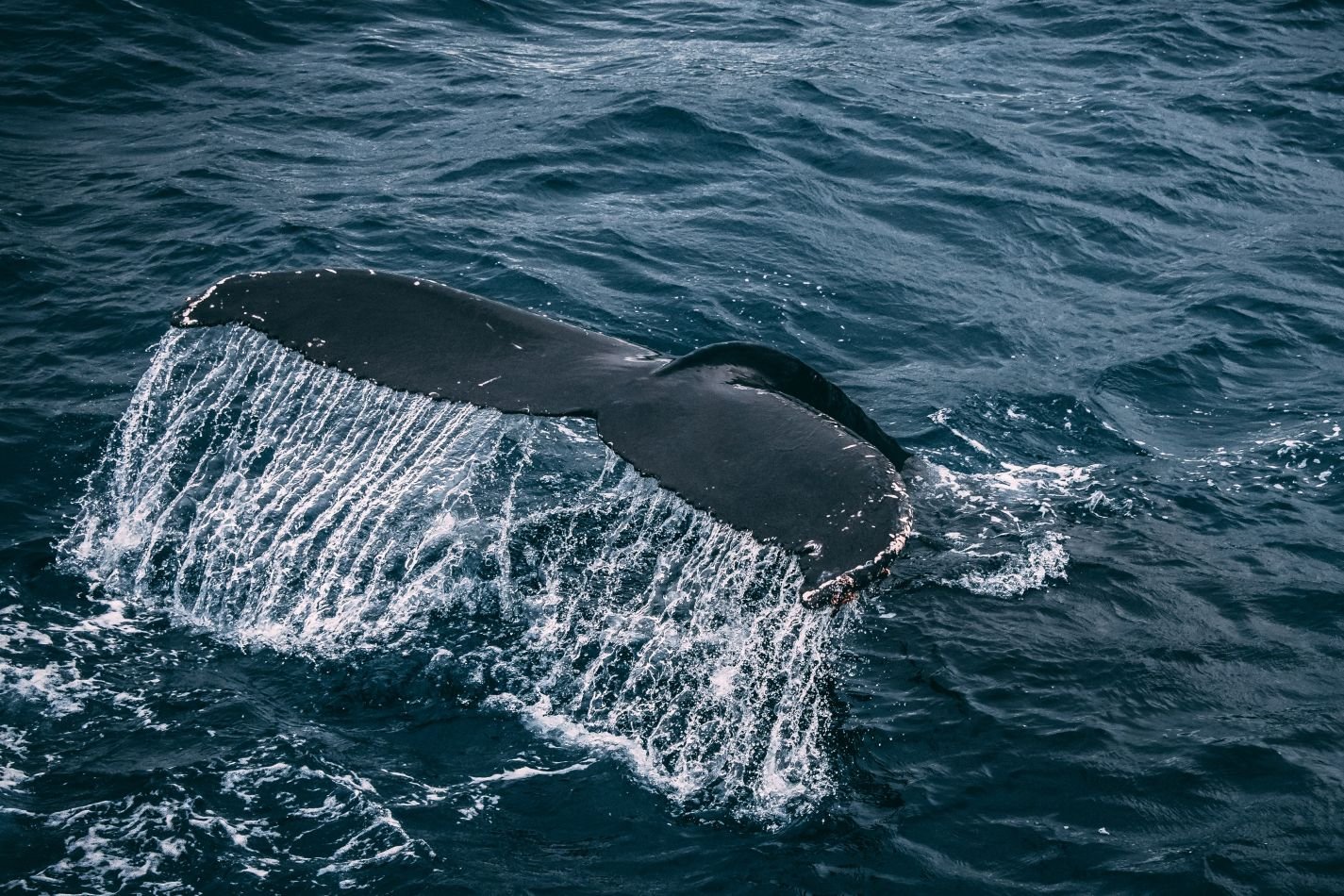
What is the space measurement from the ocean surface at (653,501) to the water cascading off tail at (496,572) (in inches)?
1.3

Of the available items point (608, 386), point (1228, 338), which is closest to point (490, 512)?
point (608, 386)

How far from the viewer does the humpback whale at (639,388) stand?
13.7 ft

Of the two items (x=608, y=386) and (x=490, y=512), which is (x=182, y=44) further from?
(x=608, y=386)

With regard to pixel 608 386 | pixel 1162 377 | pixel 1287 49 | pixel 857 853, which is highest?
pixel 1287 49

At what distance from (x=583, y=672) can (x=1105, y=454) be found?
4324 millimetres

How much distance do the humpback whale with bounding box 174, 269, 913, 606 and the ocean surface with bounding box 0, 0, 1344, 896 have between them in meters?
0.44

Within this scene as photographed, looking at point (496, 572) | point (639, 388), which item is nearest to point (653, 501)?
point (496, 572)

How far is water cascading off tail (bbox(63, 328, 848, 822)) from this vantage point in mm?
5648

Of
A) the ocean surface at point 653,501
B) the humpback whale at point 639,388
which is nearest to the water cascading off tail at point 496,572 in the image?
the ocean surface at point 653,501

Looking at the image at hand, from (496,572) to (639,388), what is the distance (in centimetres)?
201

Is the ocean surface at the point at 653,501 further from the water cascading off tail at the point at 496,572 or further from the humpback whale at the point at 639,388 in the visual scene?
the humpback whale at the point at 639,388

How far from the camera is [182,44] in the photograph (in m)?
15.0

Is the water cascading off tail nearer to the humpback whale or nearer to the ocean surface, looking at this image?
the ocean surface

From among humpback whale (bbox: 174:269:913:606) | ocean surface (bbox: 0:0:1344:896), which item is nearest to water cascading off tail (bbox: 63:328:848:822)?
ocean surface (bbox: 0:0:1344:896)
